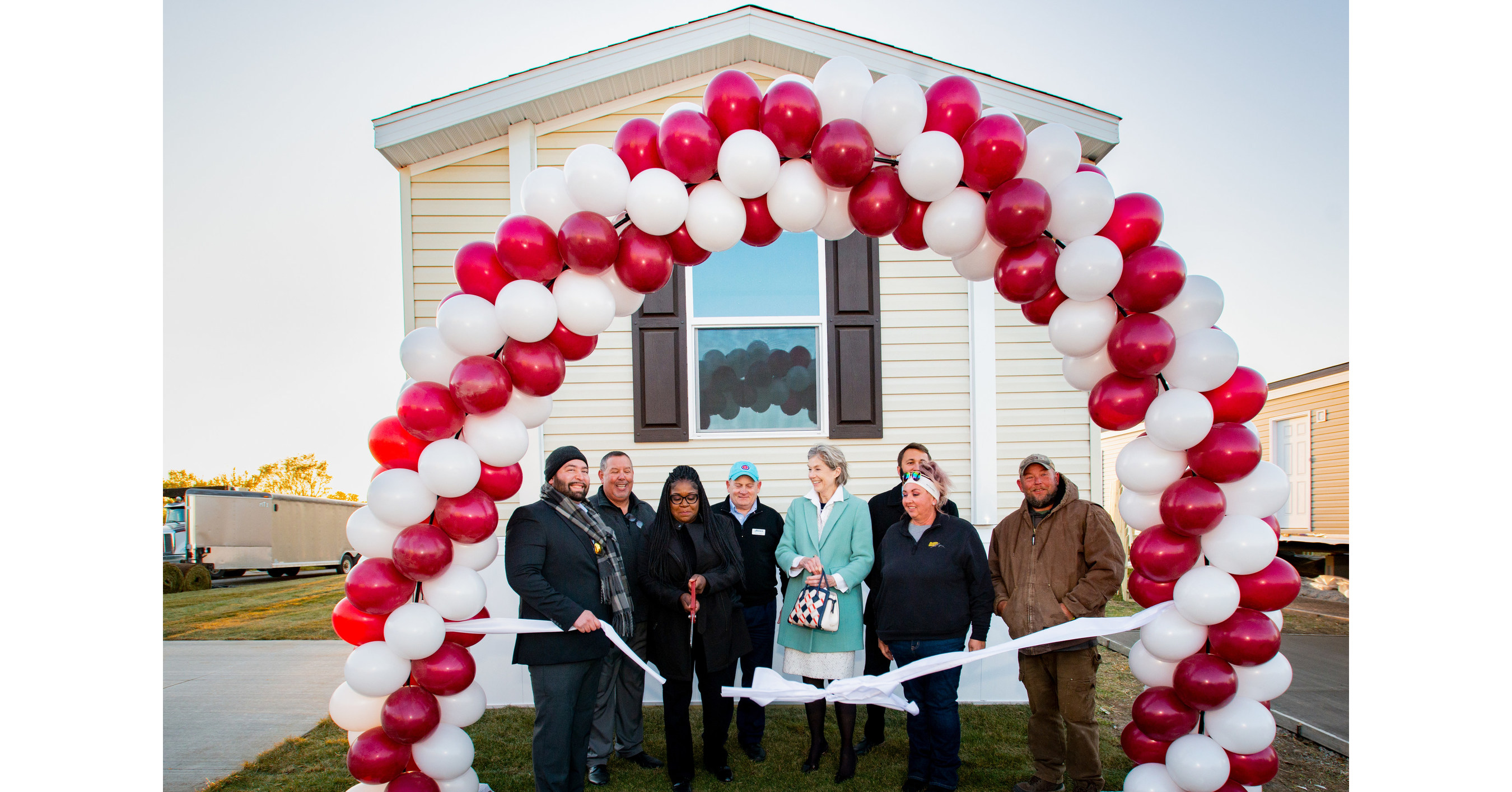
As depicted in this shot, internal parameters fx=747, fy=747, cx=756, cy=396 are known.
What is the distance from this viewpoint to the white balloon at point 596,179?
301 centimetres

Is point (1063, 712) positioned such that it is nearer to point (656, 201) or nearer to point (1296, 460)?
point (656, 201)

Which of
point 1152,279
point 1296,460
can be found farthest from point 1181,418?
point 1296,460

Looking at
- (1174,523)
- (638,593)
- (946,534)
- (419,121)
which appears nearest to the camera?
(1174,523)

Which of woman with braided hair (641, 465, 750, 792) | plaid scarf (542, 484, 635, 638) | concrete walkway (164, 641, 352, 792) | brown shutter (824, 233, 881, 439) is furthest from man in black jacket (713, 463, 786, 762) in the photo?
concrete walkway (164, 641, 352, 792)

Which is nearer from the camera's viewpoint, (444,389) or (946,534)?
(444,389)

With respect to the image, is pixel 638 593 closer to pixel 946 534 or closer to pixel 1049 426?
pixel 946 534

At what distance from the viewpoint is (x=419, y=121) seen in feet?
17.0

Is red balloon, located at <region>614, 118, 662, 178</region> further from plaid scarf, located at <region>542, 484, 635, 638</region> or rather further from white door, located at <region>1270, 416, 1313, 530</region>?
white door, located at <region>1270, 416, 1313, 530</region>

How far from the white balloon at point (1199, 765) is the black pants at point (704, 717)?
2.11m

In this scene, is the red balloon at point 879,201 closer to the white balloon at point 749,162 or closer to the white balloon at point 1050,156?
the white balloon at point 749,162

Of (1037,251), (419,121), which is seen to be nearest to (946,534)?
(1037,251)

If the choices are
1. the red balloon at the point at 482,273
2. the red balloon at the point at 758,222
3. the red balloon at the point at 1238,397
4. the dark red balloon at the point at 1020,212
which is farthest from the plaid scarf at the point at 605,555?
the red balloon at the point at 1238,397

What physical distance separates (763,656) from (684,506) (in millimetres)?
1309

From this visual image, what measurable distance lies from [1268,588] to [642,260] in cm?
279
